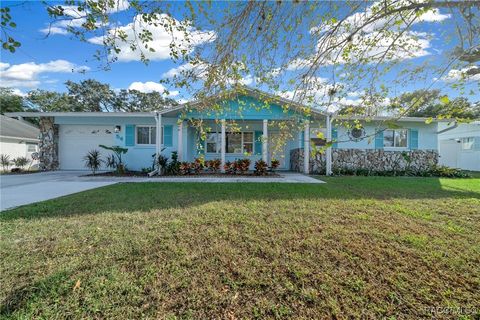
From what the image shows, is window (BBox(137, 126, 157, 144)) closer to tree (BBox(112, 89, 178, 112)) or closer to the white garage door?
the white garage door

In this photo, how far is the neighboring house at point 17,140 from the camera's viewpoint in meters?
16.6

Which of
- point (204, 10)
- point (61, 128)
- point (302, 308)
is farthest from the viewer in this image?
point (61, 128)

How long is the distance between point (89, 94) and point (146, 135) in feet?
80.5

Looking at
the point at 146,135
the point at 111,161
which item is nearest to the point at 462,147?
the point at 146,135

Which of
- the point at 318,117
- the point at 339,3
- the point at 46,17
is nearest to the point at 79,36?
the point at 46,17

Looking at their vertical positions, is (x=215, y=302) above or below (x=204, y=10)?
below

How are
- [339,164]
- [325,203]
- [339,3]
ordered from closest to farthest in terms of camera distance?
[339,3] < [325,203] < [339,164]

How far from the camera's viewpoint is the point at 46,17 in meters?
2.80

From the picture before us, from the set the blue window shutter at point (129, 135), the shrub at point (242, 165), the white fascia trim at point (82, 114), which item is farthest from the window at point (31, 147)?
the shrub at point (242, 165)

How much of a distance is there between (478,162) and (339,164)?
40.3 feet

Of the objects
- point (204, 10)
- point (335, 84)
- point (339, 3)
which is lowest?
point (335, 84)

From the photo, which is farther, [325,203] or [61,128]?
[61,128]

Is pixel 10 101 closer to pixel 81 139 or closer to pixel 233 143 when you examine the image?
pixel 81 139

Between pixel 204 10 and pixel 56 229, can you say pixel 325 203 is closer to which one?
pixel 204 10
